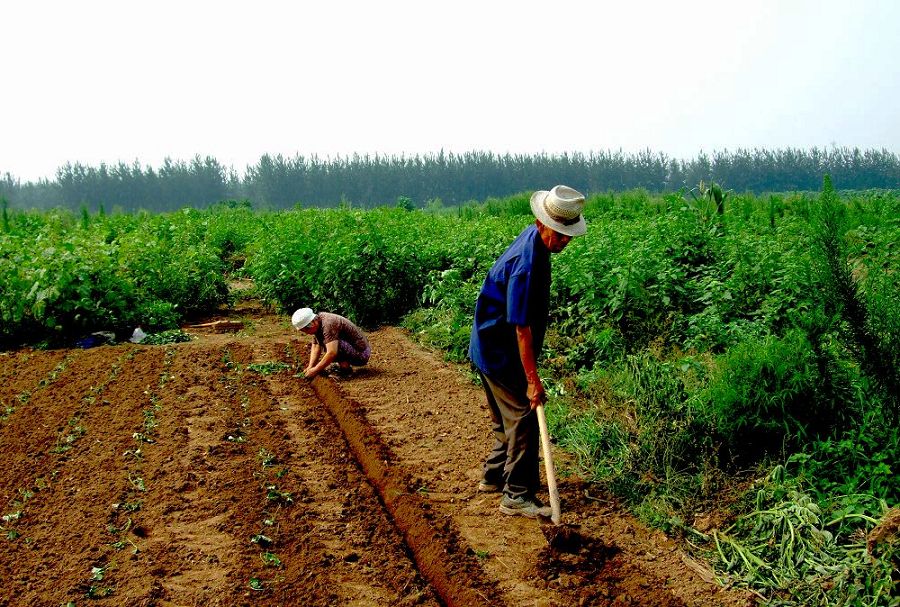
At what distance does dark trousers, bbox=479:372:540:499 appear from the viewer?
4695 mm

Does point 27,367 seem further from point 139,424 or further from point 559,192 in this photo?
point 559,192

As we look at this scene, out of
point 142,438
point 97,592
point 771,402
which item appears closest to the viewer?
point 97,592

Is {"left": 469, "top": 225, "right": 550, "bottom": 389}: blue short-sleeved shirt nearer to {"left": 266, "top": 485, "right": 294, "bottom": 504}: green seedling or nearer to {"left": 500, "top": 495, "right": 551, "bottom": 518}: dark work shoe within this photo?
{"left": 500, "top": 495, "right": 551, "bottom": 518}: dark work shoe

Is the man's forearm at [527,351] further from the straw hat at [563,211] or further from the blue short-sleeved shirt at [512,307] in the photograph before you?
the straw hat at [563,211]

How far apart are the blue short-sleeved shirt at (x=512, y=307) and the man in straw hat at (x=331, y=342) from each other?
11.6 ft

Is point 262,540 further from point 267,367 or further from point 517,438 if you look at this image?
point 267,367

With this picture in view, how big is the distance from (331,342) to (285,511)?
11.3 feet

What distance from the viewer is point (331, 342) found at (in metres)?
8.20

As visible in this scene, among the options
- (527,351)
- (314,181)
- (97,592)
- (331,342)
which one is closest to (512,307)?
(527,351)

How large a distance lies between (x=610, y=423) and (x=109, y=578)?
3.52 metres

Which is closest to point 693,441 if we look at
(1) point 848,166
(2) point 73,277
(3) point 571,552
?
(3) point 571,552

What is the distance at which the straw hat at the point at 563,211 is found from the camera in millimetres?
4324

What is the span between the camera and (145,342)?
11.0 metres

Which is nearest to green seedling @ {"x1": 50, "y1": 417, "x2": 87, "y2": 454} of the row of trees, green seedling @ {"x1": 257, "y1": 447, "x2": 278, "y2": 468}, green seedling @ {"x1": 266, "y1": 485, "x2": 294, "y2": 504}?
green seedling @ {"x1": 257, "y1": 447, "x2": 278, "y2": 468}
